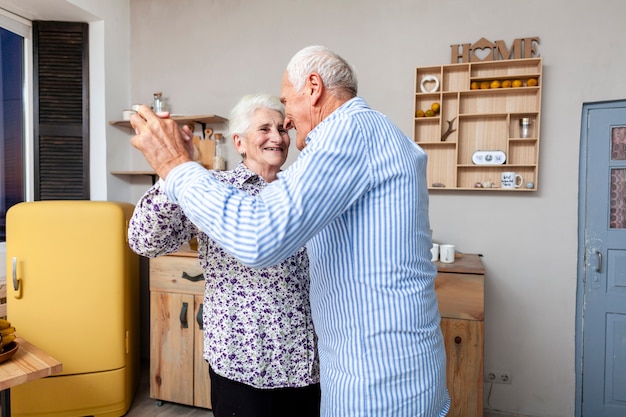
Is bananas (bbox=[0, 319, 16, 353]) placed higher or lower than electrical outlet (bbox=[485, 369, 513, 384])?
higher

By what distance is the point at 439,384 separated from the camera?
98 centimetres

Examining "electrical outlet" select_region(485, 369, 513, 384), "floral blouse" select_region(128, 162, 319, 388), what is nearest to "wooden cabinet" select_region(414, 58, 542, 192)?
"electrical outlet" select_region(485, 369, 513, 384)

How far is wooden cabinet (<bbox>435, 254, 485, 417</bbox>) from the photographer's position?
7.84ft

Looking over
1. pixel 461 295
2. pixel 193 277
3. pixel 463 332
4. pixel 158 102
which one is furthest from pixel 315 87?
pixel 158 102

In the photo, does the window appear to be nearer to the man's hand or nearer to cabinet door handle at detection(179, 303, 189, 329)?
cabinet door handle at detection(179, 303, 189, 329)

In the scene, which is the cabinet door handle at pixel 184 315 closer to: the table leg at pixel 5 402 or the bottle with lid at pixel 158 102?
the table leg at pixel 5 402

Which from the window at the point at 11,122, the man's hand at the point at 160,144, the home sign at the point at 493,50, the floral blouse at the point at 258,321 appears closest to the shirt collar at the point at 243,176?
the floral blouse at the point at 258,321

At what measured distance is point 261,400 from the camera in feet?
4.03

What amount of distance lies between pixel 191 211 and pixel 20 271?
2.34m

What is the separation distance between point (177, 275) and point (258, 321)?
1.72 m

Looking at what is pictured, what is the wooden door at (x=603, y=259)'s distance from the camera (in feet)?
8.68

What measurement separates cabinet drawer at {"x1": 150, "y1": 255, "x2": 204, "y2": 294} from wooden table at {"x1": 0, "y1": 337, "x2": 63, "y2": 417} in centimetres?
98

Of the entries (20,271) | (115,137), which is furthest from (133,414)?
(115,137)

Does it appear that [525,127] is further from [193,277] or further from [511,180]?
[193,277]
